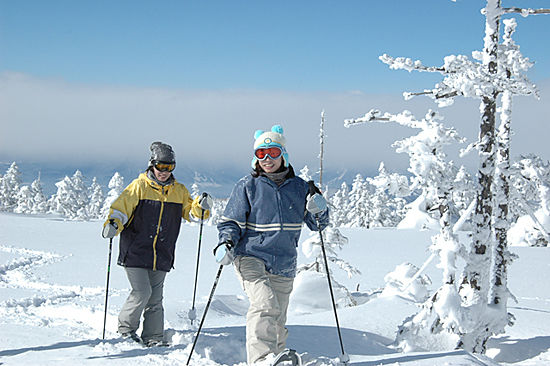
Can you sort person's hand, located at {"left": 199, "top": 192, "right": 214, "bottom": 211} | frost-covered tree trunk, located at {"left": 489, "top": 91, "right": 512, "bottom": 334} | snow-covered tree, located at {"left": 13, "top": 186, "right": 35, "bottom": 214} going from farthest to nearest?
snow-covered tree, located at {"left": 13, "top": 186, "right": 35, "bottom": 214}
frost-covered tree trunk, located at {"left": 489, "top": 91, "right": 512, "bottom": 334}
person's hand, located at {"left": 199, "top": 192, "right": 214, "bottom": 211}

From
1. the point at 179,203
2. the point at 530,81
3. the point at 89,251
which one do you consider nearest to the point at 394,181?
the point at 530,81

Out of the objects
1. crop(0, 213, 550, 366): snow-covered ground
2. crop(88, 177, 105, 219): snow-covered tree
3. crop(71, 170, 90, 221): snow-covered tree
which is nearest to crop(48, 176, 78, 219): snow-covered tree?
crop(71, 170, 90, 221): snow-covered tree

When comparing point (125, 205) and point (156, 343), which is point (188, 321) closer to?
point (156, 343)

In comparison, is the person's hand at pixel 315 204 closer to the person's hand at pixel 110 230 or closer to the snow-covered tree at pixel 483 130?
the person's hand at pixel 110 230

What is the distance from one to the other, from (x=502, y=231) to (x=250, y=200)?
556 centimetres

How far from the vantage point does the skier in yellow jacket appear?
4922mm

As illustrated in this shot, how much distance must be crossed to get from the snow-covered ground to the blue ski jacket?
3.07ft

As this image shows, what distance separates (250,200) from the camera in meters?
4.07

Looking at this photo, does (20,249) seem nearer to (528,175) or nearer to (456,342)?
(456,342)

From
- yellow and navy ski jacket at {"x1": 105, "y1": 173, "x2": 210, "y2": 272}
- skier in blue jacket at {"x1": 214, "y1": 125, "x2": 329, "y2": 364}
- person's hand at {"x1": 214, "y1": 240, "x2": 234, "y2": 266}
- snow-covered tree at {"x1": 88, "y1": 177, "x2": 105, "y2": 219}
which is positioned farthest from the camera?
snow-covered tree at {"x1": 88, "y1": 177, "x2": 105, "y2": 219}

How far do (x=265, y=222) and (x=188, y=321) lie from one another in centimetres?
371

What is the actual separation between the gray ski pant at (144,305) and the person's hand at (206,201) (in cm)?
99

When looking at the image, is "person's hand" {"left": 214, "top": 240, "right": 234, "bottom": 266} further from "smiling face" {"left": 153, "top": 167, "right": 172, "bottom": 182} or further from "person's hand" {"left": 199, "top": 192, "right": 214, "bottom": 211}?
"smiling face" {"left": 153, "top": 167, "right": 172, "bottom": 182}

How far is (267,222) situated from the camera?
3.98m
